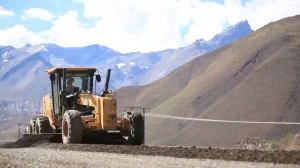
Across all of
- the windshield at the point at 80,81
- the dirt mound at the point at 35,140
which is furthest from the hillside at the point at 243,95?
the dirt mound at the point at 35,140

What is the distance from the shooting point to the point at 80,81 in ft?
87.6

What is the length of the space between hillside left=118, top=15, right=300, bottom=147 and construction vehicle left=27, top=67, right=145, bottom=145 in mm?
61725

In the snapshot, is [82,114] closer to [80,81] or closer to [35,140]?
[35,140]

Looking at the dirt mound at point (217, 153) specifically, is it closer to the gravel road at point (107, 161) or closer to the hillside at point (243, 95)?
the gravel road at point (107, 161)

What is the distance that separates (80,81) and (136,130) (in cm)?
441

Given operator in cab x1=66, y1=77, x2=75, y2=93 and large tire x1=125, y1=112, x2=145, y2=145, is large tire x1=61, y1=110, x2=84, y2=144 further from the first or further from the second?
operator in cab x1=66, y1=77, x2=75, y2=93

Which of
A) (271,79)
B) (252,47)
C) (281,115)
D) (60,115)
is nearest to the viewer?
(60,115)

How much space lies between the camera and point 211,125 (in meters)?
99.6

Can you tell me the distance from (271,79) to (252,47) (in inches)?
1488

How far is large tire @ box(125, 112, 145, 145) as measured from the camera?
24.0 meters

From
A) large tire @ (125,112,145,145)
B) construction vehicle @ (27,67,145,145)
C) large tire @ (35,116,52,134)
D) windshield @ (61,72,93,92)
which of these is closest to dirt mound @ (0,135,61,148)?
construction vehicle @ (27,67,145,145)

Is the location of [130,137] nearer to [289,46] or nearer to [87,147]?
[87,147]

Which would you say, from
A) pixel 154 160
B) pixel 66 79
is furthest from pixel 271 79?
pixel 154 160

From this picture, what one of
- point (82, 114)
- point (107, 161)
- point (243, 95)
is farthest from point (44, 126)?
point (243, 95)
